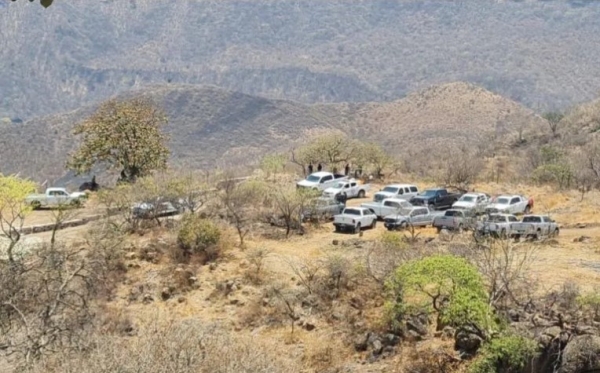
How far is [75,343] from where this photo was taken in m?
22.8

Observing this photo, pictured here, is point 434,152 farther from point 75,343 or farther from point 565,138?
point 75,343

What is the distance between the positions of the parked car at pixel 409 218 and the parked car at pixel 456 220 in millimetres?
752

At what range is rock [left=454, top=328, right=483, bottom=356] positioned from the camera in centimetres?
2345

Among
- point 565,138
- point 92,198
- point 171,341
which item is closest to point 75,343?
point 171,341

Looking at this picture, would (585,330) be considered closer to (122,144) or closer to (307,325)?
(307,325)

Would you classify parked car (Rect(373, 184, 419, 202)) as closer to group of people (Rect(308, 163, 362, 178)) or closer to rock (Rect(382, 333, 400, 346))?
group of people (Rect(308, 163, 362, 178))

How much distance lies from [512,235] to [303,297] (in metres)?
11.1

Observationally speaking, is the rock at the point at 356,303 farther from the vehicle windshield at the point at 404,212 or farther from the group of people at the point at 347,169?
the group of people at the point at 347,169

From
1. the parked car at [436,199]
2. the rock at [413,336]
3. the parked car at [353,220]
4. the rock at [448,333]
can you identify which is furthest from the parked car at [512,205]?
the rock at [413,336]

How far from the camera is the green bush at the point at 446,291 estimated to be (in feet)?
74.4

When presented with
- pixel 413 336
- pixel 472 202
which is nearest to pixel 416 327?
pixel 413 336

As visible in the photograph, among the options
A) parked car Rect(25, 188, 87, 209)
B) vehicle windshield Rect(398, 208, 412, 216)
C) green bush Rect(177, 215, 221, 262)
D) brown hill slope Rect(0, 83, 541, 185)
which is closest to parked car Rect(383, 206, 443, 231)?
vehicle windshield Rect(398, 208, 412, 216)

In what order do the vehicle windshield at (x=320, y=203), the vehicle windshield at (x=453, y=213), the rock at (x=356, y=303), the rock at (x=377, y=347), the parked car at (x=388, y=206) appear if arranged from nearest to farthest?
the rock at (x=377, y=347)
the rock at (x=356, y=303)
the vehicle windshield at (x=453, y=213)
the vehicle windshield at (x=320, y=203)
the parked car at (x=388, y=206)

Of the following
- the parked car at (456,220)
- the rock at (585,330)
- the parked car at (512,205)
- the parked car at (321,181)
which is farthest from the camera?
the parked car at (321,181)
